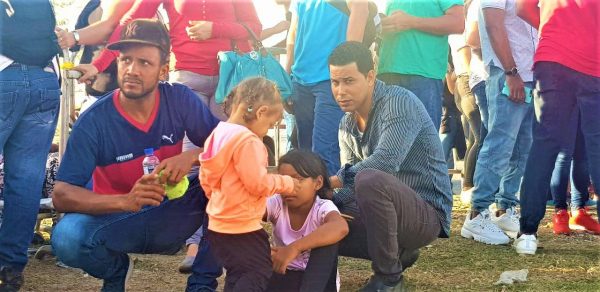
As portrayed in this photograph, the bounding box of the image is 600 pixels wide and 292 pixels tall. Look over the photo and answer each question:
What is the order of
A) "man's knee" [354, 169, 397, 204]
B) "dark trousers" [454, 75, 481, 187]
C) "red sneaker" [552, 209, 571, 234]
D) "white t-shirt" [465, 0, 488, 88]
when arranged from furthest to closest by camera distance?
"dark trousers" [454, 75, 481, 187] < "white t-shirt" [465, 0, 488, 88] < "red sneaker" [552, 209, 571, 234] < "man's knee" [354, 169, 397, 204]

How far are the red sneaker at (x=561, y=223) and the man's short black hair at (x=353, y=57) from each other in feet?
7.81

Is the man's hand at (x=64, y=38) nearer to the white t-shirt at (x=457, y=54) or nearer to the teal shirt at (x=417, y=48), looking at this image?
the teal shirt at (x=417, y=48)

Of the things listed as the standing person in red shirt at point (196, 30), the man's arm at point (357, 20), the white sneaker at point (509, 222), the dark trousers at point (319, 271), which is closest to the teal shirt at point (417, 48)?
the man's arm at point (357, 20)

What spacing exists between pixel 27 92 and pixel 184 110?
832 mm

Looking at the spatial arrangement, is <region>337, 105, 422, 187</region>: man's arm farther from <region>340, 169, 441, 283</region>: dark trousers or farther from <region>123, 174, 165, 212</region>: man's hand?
<region>123, 174, 165, 212</region>: man's hand

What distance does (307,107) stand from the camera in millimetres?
5797

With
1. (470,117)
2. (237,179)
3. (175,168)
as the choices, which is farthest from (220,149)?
(470,117)

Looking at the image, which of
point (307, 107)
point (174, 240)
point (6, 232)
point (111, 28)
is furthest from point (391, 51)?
point (6, 232)

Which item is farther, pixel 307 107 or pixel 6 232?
pixel 307 107

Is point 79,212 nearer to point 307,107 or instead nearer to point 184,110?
point 184,110

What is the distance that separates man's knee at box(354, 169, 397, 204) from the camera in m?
3.94

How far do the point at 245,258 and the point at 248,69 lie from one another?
6.02 feet

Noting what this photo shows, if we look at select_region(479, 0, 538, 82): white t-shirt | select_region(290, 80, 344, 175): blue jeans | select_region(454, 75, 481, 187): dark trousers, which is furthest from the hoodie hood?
select_region(454, 75, 481, 187): dark trousers

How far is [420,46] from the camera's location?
5.63m
